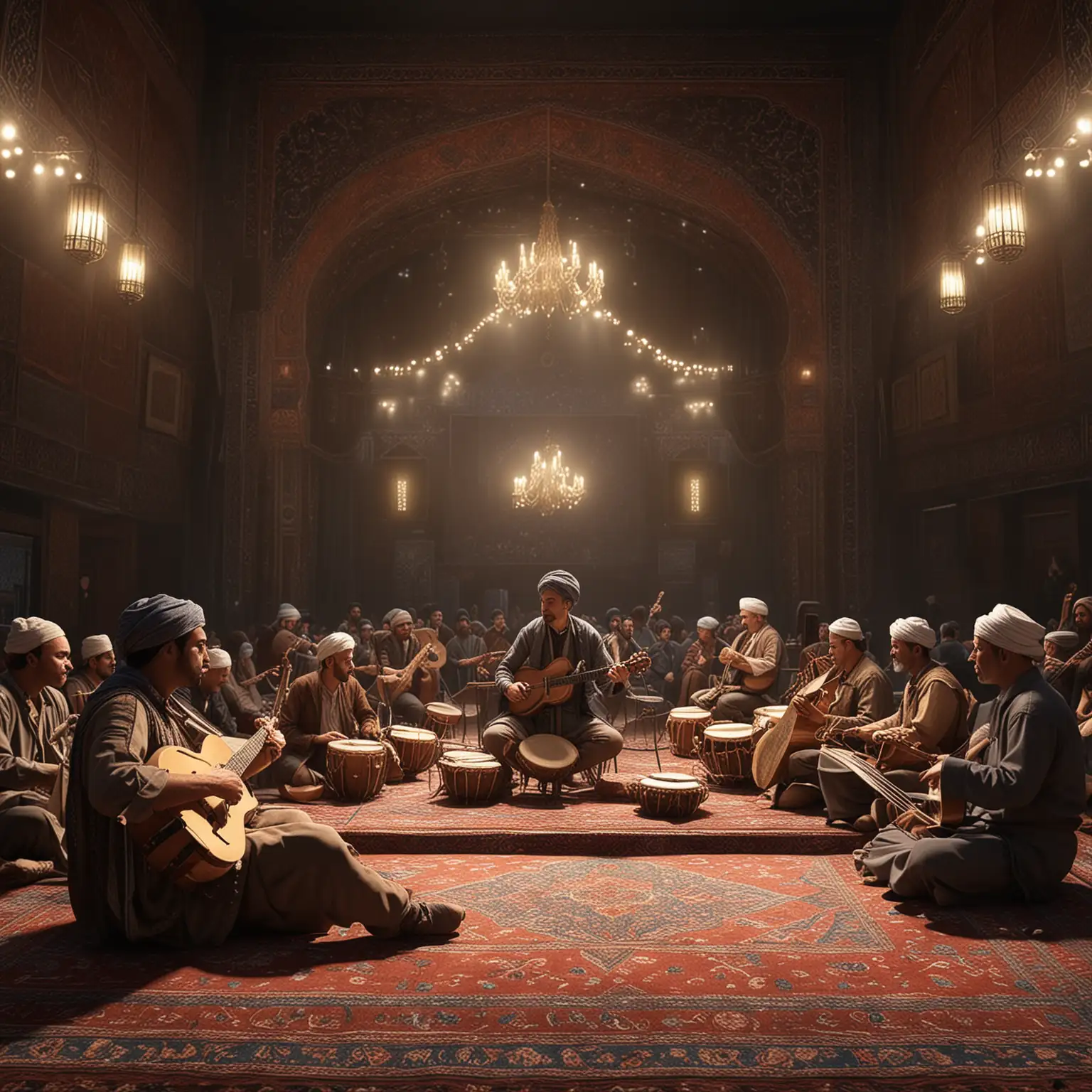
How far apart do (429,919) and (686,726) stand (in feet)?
14.1

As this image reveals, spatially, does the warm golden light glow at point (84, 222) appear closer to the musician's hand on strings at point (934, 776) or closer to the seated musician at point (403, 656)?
the seated musician at point (403, 656)

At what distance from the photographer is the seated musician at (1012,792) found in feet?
11.8

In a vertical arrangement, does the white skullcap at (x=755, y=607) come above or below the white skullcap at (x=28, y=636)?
above

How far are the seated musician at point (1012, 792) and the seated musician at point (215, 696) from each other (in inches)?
169

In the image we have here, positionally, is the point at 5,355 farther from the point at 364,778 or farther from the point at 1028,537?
the point at 1028,537

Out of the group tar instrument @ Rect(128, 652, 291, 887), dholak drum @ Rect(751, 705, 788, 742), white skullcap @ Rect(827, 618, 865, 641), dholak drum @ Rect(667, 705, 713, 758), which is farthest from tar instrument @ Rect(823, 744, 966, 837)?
tar instrument @ Rect(128, 652, 291, 887)

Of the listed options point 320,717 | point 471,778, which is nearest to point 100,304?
point 320,717

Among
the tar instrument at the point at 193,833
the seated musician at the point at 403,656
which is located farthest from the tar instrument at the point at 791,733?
the seated musician at the point at 403,656

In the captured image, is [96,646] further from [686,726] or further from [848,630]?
[848,630]

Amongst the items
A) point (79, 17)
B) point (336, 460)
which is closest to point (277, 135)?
point (79, 17)

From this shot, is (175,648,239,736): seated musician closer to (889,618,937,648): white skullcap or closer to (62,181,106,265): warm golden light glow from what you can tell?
(62,181,106,265): warm golden light glow

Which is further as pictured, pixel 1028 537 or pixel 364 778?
pixel 1028 537

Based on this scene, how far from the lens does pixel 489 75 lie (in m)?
11.9

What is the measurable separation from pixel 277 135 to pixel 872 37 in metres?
7.30
